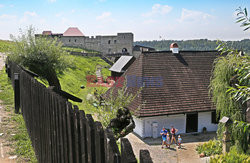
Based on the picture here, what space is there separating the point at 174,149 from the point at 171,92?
4927 mm

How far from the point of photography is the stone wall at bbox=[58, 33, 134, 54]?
73125 millimetres

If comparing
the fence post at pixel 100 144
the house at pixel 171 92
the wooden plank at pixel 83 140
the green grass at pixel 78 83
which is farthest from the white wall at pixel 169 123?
the fence post at pixel 100 144

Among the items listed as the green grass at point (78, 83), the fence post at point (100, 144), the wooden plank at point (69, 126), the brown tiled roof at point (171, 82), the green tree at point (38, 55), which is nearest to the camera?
the fence post at point (100, 144)

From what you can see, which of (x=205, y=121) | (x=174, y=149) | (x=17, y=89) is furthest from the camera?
(x=205, y=121)

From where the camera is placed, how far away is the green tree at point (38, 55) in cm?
1262

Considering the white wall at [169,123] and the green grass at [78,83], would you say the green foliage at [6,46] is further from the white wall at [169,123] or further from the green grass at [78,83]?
the white wall at [169,123]

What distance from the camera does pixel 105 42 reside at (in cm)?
7388

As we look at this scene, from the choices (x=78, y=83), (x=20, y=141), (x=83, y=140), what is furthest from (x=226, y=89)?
(x=78, y=83)

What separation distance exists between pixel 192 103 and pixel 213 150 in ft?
15.6

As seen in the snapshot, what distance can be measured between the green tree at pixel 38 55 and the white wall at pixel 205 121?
34.7 ft

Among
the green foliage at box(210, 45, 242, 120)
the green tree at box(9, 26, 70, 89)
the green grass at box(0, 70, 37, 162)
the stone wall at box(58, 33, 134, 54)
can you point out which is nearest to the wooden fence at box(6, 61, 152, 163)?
the green grass at box(0, 70, 37, 162)

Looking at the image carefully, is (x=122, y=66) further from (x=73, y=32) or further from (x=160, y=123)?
(x=73, y=32)

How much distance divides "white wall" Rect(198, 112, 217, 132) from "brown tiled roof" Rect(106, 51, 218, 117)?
1.91 ft

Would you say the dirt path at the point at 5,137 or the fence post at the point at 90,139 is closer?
the fence post at the point at 90,139
